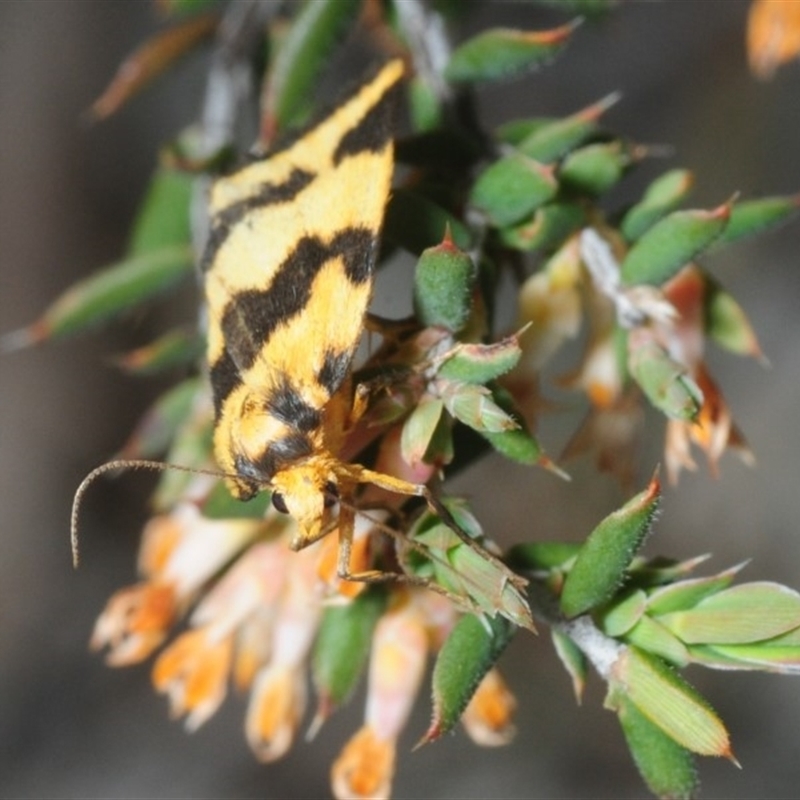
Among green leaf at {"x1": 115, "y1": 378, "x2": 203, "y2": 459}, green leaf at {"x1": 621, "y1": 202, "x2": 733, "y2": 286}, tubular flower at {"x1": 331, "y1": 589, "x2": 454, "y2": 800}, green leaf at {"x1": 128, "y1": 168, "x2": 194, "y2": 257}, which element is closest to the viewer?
green leaf at {"x1": 621, "y1": 202, "x2": 733, "y2": 286}

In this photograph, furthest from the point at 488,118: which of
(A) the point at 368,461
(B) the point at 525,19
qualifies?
(A) the point at 368,461

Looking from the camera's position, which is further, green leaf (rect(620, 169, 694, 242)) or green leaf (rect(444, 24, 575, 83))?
green leaf (rect(444, 24, 575, 83))

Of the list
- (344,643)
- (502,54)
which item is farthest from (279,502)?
(502,54)

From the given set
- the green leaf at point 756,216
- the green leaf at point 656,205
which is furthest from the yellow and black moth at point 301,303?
the green leaf at point 756,216

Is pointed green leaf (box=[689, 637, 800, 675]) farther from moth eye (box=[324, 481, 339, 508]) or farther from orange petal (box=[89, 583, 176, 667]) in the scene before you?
orange petal (box=[89, 583, 176, 667])

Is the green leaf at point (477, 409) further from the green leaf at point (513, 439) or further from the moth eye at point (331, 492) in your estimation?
the moth eye at point (331, 492)

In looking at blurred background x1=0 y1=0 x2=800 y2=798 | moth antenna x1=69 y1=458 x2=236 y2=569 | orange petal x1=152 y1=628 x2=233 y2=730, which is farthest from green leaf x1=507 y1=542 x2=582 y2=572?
blurred background x1=0 y1=0 x2=800 y2=798
